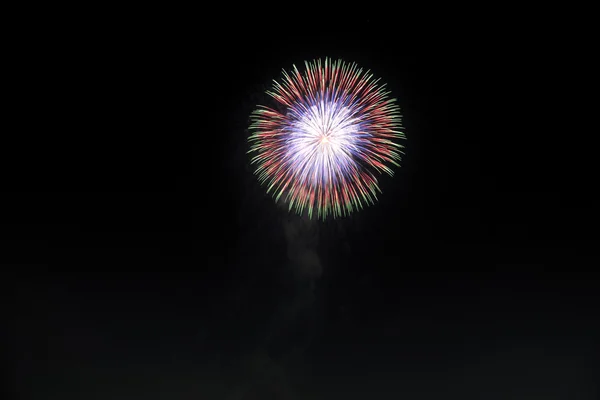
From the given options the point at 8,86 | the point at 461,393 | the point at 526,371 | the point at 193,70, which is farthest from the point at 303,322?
the point at 8,86

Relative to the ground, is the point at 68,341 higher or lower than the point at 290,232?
lower

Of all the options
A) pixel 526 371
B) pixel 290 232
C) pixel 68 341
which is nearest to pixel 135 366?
pixel 68 341

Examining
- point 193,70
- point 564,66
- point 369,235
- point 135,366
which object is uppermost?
point 193,70

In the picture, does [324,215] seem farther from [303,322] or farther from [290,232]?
[303,322]

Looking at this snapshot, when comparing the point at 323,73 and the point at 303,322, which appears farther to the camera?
the point at 303,322
